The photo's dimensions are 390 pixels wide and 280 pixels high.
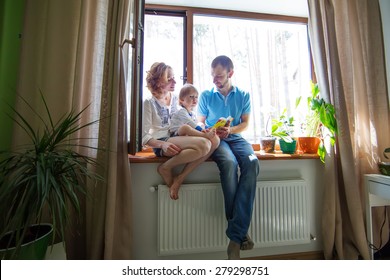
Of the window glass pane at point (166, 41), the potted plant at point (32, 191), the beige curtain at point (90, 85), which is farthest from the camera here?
the window glass pane at point (166, 41)

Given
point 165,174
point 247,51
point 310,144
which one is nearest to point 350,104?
point 310,144

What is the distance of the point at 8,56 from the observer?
1.16 m

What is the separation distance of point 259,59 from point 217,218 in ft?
4.78

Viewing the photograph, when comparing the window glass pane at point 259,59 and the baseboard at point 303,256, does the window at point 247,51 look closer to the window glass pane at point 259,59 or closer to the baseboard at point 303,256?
the window glass pane at point 259,59

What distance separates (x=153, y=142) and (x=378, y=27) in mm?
1961

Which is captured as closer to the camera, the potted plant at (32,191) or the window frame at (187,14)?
the potted plant at (32,191)

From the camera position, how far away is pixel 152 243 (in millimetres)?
1296

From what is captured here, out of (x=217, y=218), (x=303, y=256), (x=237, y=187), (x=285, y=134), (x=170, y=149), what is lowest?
(x=303, y=256)

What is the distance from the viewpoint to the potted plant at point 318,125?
1365 mm

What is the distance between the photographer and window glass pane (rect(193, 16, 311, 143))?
68.5 inches

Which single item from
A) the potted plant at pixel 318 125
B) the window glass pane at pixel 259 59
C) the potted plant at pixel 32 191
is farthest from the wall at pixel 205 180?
the potted plant at pixel 32 191

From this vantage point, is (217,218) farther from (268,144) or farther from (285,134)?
(285,134)

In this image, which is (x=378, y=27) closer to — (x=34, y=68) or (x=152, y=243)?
(x=152, y=243)
